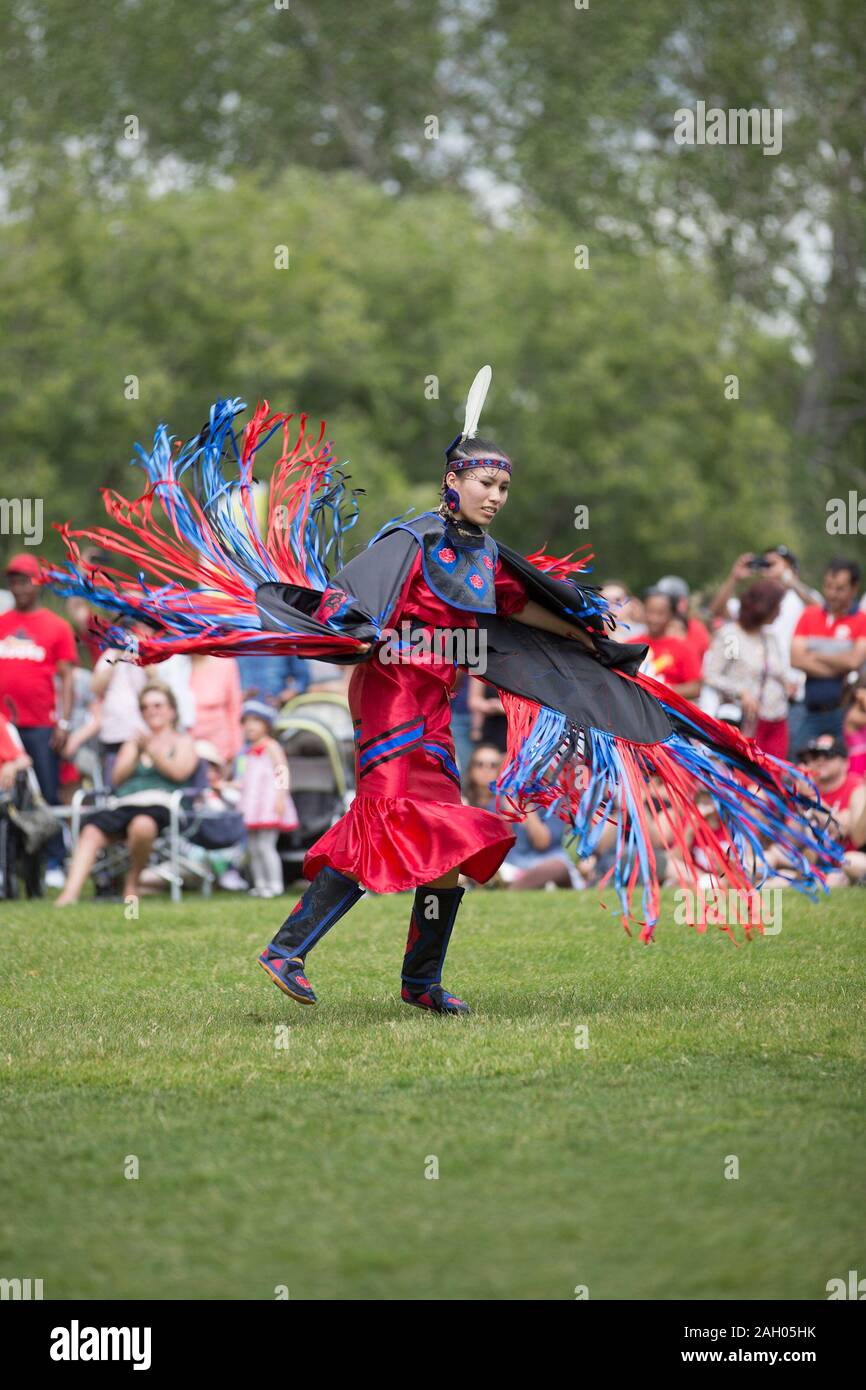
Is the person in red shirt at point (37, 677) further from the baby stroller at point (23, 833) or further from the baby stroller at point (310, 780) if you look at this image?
the baby stroller at point (310, 780)

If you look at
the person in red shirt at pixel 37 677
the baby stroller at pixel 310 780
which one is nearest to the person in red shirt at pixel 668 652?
the baby stroller at pixel 310 780

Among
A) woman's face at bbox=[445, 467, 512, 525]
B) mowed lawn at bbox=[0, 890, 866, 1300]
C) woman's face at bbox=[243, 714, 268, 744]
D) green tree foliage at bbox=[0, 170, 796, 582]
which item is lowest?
mowed lawn at bbox=[0, 890, 866, 1300]

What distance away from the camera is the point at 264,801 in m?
12.1

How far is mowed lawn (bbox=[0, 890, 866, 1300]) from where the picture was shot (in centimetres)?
399

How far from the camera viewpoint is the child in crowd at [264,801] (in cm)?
1210

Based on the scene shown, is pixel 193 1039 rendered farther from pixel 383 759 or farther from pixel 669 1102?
pixel 669 1102

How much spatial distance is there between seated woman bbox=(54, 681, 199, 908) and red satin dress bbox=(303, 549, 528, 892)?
494cm

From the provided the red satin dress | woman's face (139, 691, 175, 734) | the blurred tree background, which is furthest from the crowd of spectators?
the blurred tree background

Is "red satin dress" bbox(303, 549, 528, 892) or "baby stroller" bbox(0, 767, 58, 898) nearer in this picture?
"red satin dress" bbox(303, 549, 528, 892)

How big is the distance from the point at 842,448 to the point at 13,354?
68.5 feet

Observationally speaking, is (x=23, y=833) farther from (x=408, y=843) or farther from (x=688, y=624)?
(x=408, y=843)

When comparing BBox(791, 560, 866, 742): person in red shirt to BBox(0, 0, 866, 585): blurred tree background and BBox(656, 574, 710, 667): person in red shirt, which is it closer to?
BBox(656, 574, 710, 667): person in red shirt

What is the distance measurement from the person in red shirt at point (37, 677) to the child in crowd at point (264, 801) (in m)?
1.35

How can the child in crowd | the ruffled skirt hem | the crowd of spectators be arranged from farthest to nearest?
the child in crowd → the crowd of spectators → the ruffled skirt hem
